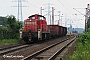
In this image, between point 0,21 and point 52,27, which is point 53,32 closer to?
point 52,27

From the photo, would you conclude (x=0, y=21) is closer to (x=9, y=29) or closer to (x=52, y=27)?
(x=52, y=27)

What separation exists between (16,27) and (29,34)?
529 cm

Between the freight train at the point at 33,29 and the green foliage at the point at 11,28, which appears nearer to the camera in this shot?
the freight train at the point at 33,29

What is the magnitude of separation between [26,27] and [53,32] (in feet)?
49.7

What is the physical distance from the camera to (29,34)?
3056cm

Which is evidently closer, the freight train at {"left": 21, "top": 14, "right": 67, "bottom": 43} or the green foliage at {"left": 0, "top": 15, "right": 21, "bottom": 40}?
the freight train at {"left": 21, "top": 14, "right": 67, "bottom": 43}

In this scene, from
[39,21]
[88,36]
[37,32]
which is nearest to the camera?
[88,36]

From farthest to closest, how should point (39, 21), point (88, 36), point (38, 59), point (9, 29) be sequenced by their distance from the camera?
point (9, 29) → point (39, 21) → point (88, 36) → point (38, 59)

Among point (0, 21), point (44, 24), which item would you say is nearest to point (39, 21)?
point (44, 24)

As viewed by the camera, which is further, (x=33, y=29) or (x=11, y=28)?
(x=11, y=28)

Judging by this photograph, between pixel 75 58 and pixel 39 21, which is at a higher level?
pixel 39 21

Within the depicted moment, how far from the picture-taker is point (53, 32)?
46156mm

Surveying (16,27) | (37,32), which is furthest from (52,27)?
(37,32)

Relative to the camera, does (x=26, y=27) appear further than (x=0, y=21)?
No
